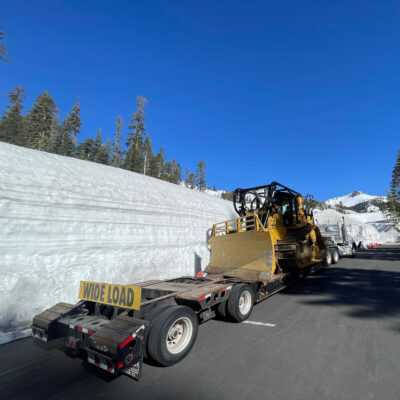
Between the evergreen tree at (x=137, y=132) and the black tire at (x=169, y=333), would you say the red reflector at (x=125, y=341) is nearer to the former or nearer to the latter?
the black tire at (x=169, y=333)

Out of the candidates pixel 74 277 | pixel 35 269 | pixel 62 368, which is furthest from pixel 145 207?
pixel 62 368

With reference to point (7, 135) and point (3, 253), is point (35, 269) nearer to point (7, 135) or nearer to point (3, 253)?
point (3, 253)

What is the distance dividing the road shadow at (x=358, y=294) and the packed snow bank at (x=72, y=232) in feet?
17.7

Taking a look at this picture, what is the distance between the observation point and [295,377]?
2.87 m

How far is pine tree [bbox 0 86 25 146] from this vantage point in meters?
34.8

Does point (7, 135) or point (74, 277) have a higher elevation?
point (7, 135)

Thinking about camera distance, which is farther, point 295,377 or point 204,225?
point 204,225

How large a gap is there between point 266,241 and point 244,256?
35.1 inches

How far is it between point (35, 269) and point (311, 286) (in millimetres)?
9019

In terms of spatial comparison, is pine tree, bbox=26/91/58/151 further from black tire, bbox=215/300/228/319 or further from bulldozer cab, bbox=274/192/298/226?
black tire, bbox=215/300/228/319

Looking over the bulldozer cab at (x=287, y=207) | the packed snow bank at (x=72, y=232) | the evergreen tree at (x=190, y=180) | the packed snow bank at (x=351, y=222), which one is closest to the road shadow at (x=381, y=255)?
the packed snow bank at (x=351, y=222)

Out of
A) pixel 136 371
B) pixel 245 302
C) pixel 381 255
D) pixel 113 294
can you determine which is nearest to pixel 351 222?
pixel 381 255

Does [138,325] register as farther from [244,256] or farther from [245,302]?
[244,256]

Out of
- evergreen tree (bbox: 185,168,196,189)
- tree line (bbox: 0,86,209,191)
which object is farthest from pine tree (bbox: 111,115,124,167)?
evergreen tree (bbox: 185,168,196,189)
